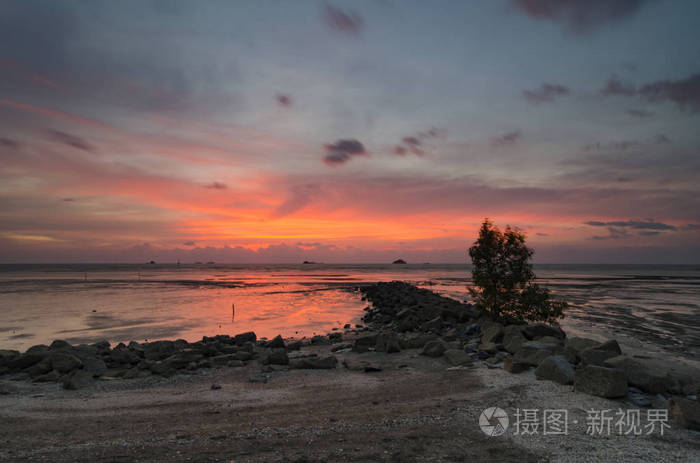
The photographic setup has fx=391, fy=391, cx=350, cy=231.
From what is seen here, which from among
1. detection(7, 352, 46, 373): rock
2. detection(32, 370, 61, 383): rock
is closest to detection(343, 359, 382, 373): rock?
detection(32, 370, 61, 383): rock

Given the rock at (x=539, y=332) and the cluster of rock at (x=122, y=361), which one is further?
the rock at (x=539, y=332)

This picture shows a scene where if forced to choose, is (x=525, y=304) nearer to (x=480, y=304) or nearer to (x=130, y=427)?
(x=480, y=304)

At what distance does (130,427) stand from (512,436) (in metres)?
8.50

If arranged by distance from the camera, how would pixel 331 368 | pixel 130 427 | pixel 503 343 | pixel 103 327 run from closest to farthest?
pixel 130 427 → pixel 331 368 → pixel 503 343 → pixel 103 327

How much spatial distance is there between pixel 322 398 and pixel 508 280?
15076 millimetres

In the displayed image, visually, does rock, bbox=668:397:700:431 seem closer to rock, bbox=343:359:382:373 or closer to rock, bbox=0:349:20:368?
rock, bbox=343:359:382:373

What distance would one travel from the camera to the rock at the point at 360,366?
14.6 m

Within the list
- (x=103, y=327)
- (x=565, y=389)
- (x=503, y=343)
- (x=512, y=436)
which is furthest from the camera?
(x=103, y=327)

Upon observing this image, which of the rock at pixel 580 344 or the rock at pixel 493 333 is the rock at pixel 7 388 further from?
the rock at pixel 580 344

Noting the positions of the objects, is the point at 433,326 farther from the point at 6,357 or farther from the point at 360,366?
the point at 6,357

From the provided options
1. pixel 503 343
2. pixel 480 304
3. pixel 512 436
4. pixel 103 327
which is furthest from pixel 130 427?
pixel 103 327

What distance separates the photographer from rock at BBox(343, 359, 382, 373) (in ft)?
47.9

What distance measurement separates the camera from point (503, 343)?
16.6 m

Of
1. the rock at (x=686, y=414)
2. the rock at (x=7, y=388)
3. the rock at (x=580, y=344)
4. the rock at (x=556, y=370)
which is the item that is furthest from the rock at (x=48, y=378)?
the rock at (x=580, y=344)
